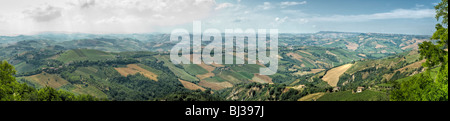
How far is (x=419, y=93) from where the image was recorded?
1562 cm

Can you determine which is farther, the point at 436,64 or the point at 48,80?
the point at 48,80

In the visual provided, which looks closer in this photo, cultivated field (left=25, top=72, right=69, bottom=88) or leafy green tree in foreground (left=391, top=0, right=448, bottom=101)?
leafy green tree in foreground (left=391, top=0, right=448, bottom=101)

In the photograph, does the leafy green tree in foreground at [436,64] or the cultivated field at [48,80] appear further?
the cultivated field at [48,80]

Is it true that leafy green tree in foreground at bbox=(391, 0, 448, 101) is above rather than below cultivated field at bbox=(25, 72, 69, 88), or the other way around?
above

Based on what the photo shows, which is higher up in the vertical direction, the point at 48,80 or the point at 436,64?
the point at 436,64

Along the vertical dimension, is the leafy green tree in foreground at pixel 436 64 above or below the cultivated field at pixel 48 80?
above
